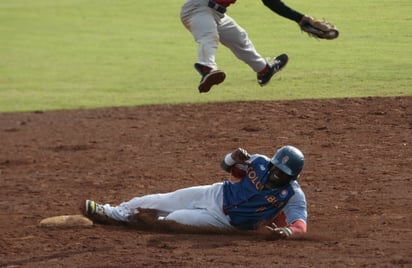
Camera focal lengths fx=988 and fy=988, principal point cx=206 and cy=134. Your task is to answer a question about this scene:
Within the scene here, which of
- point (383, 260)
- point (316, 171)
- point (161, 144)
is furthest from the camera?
point (161, 144)

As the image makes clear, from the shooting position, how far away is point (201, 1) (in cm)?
920

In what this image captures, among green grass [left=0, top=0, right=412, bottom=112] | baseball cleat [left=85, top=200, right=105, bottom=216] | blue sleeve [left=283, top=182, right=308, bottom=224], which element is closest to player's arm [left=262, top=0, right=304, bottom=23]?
blue sleeve [left=283, top=182, right=308, bottom=224]

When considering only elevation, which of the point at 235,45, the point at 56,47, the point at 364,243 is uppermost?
the point at 235,45

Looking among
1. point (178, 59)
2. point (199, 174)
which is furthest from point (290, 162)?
point (178, 59)

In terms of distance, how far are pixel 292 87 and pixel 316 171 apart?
4211 mm

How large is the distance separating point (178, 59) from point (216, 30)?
7863 millimetres

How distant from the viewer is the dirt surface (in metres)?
7.47

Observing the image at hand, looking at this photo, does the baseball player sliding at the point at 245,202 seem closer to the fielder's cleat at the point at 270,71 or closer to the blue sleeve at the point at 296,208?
the blue sleeve at the point at 296,208

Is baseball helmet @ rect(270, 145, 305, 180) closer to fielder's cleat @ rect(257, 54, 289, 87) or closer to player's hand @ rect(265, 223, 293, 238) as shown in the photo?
player's hand @ rect(265, 223, 293, 238)

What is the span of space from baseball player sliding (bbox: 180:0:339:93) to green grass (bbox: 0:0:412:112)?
4.69 meters

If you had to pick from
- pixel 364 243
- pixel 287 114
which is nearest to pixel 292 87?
pixel 287 114

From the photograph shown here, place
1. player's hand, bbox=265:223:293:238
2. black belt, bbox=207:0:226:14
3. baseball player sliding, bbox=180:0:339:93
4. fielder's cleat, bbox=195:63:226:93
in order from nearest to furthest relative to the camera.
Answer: player's hand, bbox=265:223:293:238 → fielder's cleat, bbox=195:63:226:93 → baseball player sliding, bbox=180:0:339:93 → black belt, bbox=207:0:226:14

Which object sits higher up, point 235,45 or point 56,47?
point 235,45

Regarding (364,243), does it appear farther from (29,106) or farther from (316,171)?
(29,106)
